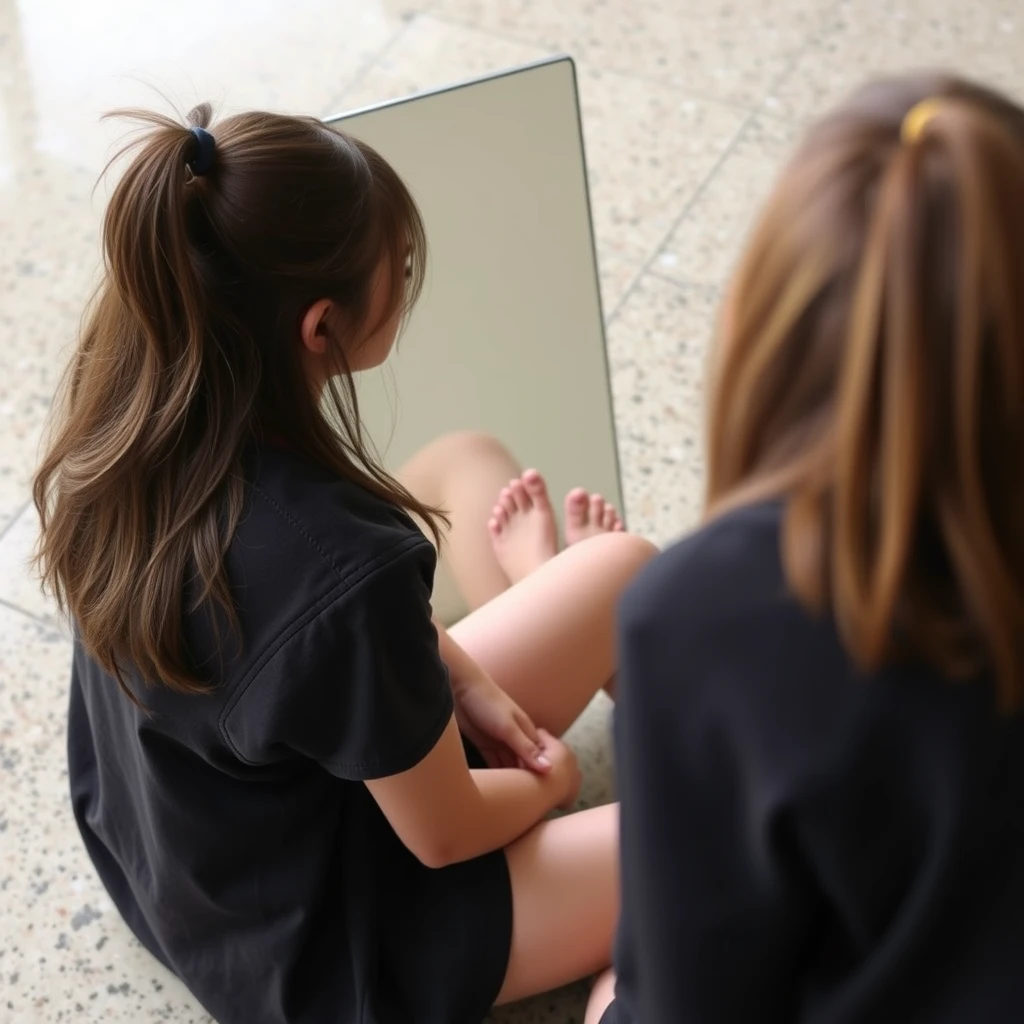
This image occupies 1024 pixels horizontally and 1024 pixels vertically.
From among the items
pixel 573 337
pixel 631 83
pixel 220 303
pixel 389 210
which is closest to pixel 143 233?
pixel 220 303

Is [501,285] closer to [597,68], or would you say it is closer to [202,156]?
[202,156]

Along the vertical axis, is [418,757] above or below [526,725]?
above

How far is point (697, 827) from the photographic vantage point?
2.04 feet

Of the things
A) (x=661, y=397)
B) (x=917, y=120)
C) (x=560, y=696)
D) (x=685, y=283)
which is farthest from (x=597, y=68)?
(x=917, y=120)

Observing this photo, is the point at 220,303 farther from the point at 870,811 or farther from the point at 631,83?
the point at 631,83

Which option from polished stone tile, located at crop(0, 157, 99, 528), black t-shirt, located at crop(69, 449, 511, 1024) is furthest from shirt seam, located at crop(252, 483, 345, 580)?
polished stone tile, located at crop(0, 157, 99, 528)

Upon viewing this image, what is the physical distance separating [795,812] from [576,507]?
82 centimetres

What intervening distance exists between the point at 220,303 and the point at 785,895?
482mm

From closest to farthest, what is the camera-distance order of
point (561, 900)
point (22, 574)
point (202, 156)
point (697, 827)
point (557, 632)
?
point (697, 827) → point (202, 156) → point (561, 900) → point (557, 632) → point (22, 574)

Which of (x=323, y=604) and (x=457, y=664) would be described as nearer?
(x=323, y=604)

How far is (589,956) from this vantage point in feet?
3.67

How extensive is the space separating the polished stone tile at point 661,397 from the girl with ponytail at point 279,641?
0.50 metres

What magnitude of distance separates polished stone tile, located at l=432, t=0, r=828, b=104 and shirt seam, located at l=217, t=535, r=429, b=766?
1.37 m

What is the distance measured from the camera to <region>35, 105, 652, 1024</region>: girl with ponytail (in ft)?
2.68
